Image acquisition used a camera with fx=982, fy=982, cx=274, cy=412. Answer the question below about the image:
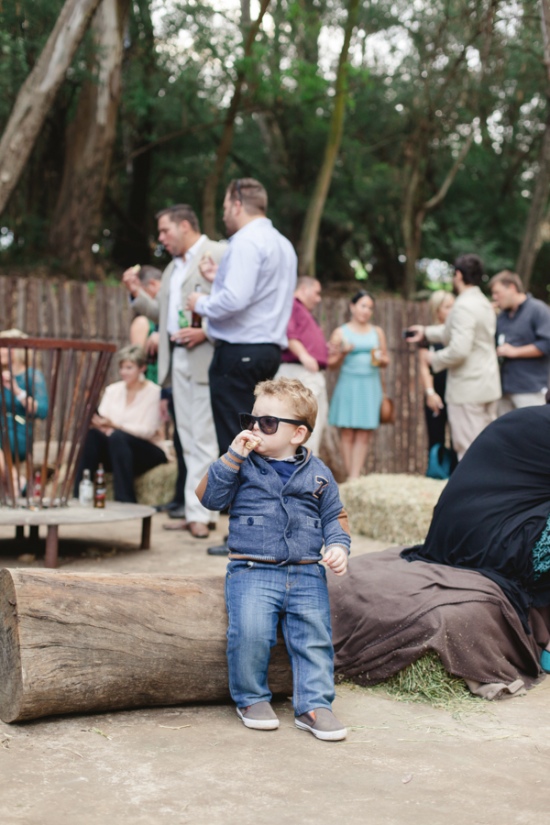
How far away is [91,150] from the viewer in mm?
14672

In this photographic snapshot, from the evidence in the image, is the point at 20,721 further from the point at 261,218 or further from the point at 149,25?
the point at 149,25

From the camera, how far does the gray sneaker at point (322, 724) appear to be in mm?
3062

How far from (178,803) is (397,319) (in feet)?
32.3

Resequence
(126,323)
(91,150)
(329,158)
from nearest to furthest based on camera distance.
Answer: (126,323), (91,150), (329,158)

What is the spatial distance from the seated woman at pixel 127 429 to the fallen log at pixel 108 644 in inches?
159

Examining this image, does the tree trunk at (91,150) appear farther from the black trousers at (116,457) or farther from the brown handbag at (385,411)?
the black trousers at (116,457)

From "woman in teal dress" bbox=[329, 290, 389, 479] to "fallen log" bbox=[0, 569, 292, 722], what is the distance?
517 cm

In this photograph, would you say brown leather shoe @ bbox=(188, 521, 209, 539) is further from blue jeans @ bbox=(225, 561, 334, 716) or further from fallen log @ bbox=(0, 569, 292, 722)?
blue jeans @ bbox=(225, 561, 334, 716)

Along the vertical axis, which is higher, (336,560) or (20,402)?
(20,402)

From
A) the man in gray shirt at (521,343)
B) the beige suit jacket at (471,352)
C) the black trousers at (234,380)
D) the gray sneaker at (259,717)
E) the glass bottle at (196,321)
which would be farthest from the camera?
the man in gray shirt at (521,343)

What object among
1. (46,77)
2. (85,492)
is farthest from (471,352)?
(46,77)

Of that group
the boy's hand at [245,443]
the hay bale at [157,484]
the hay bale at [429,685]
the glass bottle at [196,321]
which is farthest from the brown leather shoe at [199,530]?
the boy's hand at [245,443]

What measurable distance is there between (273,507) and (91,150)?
12359 mm

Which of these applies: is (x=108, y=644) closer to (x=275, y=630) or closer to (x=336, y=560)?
(x=275, y=630)
